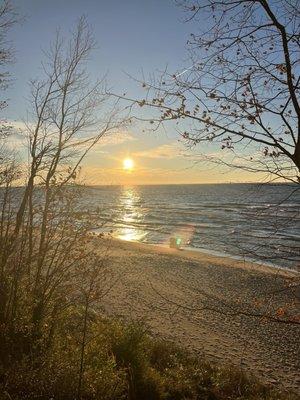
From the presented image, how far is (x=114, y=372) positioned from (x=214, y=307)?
467 inches

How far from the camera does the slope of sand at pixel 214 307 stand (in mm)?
11977

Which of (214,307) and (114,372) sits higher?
(114,372)

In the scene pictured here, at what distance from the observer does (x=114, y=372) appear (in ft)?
24.4

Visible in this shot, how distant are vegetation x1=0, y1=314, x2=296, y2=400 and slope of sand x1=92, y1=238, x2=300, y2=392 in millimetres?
1061

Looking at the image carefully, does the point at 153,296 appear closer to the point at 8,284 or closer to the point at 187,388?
the point at 187,388

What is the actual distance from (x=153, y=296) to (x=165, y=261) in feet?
34.5

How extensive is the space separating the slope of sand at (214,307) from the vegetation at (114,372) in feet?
3.48

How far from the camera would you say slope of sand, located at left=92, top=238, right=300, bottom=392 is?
11977 millimetres

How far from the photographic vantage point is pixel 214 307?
18594 mm

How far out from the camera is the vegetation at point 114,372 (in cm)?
597

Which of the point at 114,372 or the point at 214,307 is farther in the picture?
the point at 214,307

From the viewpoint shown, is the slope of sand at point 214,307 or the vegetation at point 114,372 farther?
the slope of sand at point 214,307

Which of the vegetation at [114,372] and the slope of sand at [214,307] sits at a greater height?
the vegetation at [114,372]

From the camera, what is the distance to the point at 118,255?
103 feet
